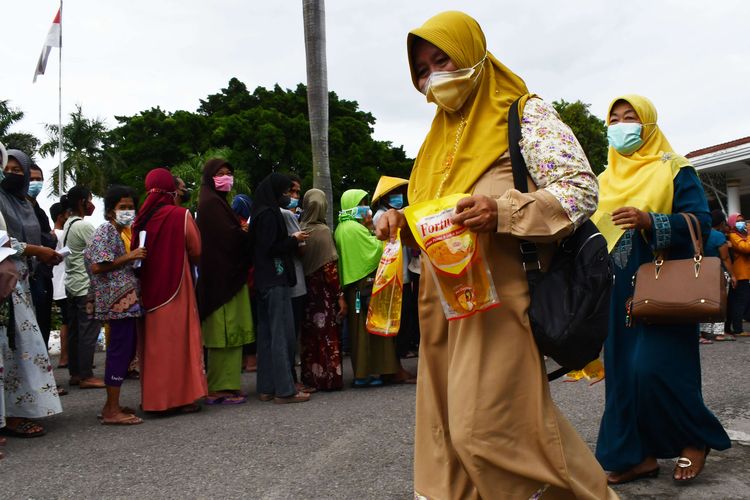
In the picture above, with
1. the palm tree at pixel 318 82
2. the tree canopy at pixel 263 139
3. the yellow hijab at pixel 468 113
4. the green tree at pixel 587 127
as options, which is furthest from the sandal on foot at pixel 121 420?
the green tree at pixel 587 127

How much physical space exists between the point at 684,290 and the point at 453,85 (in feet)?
5.44

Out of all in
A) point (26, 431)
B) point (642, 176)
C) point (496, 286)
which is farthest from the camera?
point (26, 431)

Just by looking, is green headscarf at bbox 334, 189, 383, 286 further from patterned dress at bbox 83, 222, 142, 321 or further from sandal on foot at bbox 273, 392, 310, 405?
patterned dress at bbox 83, 222, 142, 321

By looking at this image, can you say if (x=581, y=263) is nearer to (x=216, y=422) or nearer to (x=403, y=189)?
(x=216, y=422)

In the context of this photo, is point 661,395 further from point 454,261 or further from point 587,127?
point 587,127

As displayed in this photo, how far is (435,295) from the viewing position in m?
2.42

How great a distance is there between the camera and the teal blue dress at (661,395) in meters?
3.32

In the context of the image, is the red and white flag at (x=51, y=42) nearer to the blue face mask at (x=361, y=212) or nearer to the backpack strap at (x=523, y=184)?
the blue face mask at (x=361, y=212)

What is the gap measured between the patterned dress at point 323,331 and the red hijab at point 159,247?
1.38 metres

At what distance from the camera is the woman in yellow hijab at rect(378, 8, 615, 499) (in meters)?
2.08

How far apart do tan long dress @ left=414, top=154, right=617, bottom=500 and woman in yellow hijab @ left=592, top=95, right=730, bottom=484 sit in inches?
45.8

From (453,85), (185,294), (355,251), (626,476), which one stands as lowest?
(626,476)

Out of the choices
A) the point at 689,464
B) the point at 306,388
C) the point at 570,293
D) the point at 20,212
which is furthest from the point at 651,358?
the point at 20,212

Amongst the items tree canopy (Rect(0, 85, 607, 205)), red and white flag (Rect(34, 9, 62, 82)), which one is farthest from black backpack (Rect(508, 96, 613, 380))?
red and white flag (Rect(34, 9, 62, 82))
